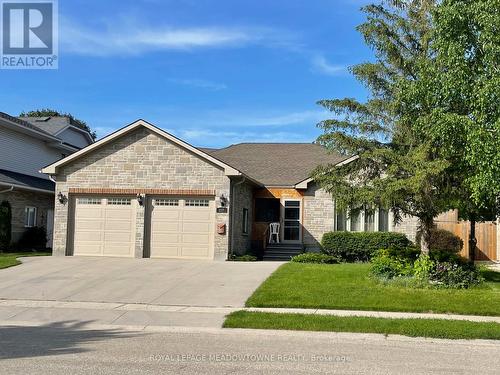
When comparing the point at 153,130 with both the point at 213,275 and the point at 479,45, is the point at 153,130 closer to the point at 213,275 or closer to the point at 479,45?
the point at 213,275

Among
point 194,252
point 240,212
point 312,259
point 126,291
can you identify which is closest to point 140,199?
point 194,252

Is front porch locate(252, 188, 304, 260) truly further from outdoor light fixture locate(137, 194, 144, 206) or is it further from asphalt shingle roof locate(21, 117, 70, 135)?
asphalt shingle roof locate(21, 117, 70, 135)

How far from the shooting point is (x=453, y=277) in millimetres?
14438

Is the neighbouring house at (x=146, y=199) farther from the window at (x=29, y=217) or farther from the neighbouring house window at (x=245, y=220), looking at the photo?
Answer: the window at (x=29, y=217)

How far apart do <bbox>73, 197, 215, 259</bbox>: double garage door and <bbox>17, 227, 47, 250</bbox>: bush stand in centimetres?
551

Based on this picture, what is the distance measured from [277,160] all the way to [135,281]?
14777 millimetres

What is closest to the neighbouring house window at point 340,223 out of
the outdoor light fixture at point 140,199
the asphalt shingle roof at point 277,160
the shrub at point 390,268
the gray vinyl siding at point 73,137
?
the asphalt shingle roof at point 277,160

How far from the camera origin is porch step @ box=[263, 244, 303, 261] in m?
23.3

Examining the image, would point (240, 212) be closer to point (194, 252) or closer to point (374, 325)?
point (194, 252)

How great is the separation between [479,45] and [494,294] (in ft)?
19.5

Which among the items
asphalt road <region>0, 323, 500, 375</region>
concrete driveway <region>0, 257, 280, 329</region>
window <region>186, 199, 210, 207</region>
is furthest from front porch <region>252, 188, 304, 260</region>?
asphalt road <region>0, 323, 500, 375</region>

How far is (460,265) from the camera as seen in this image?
15.5m

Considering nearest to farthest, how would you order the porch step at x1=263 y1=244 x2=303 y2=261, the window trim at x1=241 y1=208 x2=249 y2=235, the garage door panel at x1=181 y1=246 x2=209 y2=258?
the garage door panel at x1=181 y1=246 x2=209 y2=258 < the porch step at x1=263 y1=244 x2=303 y2=261 < the window trim at x1=241 y1=208 x2=249 y2=235

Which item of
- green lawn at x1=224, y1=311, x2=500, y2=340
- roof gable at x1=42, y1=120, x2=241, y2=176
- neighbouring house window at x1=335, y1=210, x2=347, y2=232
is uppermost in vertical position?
roof gable at x1=42, y1=120, x2=241, y2=176
